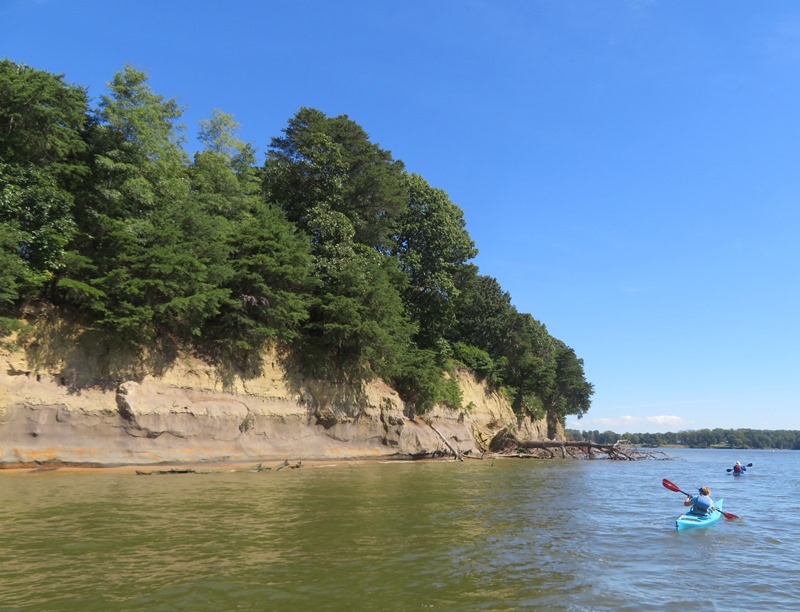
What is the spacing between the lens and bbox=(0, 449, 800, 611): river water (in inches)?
274

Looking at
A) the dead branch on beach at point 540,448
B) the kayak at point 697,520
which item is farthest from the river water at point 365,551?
the dead branch on beach at point 540,448

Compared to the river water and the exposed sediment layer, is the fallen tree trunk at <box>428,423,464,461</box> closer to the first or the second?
the exposed sediment layer

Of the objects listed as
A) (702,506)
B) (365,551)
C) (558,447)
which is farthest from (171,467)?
(558,447)

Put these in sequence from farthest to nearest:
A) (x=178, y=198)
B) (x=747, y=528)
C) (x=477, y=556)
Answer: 1. (x=178, y=198)
2. (x=747, y=528)
3. (x=477, y=556)

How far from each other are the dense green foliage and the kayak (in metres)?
20.2

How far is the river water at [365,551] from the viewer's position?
697cm

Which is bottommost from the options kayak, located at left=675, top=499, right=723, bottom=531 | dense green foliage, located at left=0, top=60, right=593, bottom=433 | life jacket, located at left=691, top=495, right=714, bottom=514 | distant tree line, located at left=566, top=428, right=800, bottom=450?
distant tree line, located at left=566, top=428, right=800, bottom=450

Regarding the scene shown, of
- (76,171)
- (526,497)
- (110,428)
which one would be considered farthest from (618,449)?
(76,171)

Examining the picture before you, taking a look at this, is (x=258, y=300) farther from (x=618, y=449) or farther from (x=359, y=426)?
(x=618, y=449)

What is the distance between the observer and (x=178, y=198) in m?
26.9

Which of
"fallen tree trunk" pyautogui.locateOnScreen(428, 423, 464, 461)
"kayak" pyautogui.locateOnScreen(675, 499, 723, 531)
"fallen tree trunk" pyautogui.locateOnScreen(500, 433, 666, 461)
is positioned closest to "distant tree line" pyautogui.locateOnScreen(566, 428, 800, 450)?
"fallen tree trunk" pyautogui.locateOnScreen(500, 433, 666, 461)

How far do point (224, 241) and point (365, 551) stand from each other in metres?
21.9

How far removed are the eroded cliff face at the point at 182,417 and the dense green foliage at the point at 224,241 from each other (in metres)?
1.45

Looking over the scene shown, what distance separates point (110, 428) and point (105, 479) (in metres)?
4.47
